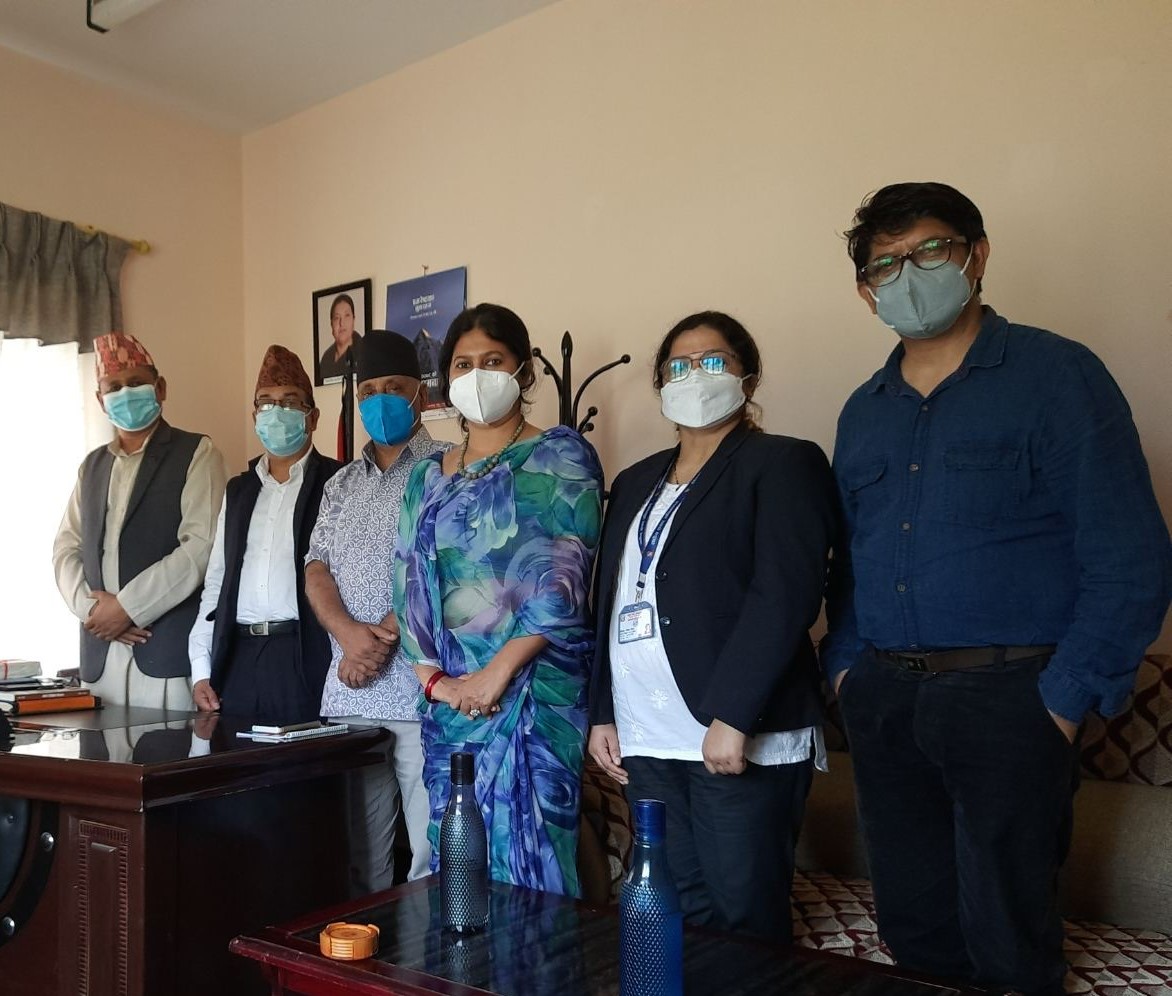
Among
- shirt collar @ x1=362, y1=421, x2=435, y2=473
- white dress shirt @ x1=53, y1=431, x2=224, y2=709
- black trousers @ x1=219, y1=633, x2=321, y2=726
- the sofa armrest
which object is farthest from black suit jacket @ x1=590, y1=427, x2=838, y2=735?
white dress shirt @ x1=53, y1=431, x2=224, y2=709

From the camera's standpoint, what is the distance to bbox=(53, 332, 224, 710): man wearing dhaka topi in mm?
2857

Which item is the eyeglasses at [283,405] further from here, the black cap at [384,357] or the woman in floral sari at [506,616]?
the woman in floral sari at [506,616]

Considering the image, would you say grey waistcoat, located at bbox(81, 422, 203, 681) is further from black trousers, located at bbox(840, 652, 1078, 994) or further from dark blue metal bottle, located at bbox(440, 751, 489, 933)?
black trousers, located at bbox(840, 652, 1078, 994)

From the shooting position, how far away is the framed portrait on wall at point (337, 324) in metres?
4.02

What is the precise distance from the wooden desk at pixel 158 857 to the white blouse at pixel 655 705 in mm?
689

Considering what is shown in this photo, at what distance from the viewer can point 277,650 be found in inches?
99.7

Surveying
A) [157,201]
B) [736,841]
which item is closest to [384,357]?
[736,841]

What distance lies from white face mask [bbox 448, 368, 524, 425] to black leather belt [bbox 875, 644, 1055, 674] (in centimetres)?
95

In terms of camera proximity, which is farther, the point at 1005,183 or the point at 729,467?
the point at 1005,183

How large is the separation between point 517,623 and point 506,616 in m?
0.03

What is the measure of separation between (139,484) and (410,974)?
199cm

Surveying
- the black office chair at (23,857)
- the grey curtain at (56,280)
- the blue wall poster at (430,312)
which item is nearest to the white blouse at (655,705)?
the black office chair at (23,857)

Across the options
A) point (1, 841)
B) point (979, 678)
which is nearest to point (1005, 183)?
point (979, 678)

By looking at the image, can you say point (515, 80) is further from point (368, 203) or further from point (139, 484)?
point (139, 484)
